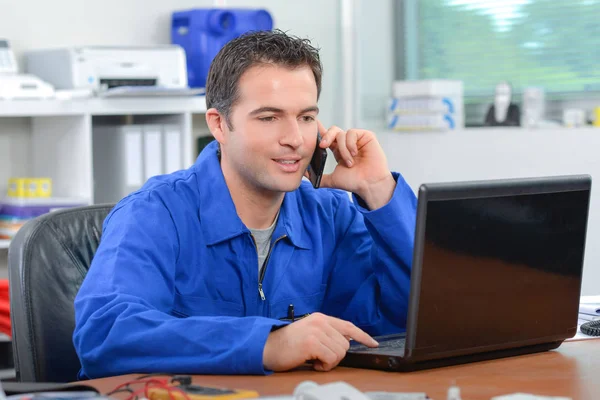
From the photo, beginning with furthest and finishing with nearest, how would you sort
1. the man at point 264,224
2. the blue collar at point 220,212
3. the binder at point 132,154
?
the binder at point 132,154 < the blue collar at point 220,212 < the man at point 264,224

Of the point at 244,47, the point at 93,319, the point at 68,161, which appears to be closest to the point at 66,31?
the point at 68,161

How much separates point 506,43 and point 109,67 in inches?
70.7

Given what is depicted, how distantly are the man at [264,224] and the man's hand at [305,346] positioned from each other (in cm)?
18

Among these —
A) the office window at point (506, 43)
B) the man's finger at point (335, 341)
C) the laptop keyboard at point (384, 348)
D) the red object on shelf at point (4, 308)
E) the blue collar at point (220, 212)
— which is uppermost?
the office window at point (506, 43)

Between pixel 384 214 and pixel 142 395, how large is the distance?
0.70 metres

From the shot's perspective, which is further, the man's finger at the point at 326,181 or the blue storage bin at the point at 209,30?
the blue storage bin at the point at 209,30

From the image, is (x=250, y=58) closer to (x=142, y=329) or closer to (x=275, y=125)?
(x=275, y=125)

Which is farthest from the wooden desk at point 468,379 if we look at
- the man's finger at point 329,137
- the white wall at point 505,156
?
the white wall at point 505,156

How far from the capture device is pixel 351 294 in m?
1.92

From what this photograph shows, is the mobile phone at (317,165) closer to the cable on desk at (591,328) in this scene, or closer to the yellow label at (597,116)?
the cable on desk at (591,328)

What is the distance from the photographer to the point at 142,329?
1.37 metres

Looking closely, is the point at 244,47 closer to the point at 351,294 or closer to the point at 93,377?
the point at 351,294

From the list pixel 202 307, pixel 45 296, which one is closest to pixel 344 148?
pixel 202 307

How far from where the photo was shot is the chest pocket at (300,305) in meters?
1.78
